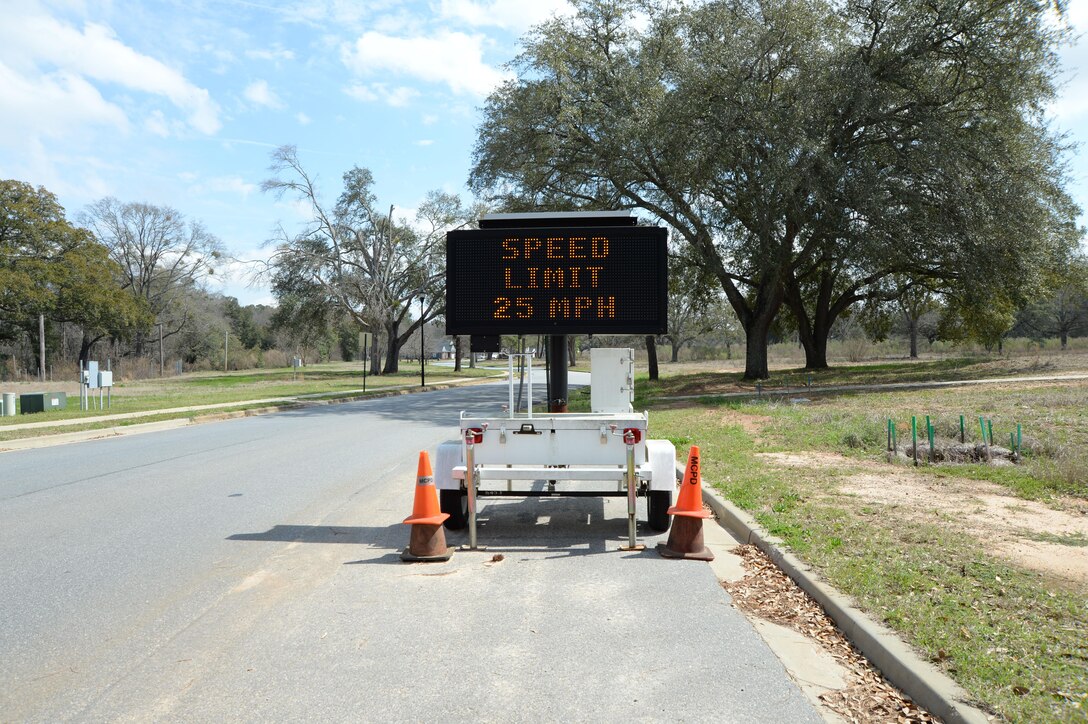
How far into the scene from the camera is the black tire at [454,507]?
7.93m

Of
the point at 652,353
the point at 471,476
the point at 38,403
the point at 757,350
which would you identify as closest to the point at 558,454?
the point at 471,476

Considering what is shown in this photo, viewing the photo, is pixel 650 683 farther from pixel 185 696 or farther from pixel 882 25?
pixel 882 25

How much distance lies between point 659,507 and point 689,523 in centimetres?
100

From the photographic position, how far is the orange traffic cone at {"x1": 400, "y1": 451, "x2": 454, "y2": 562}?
688cm

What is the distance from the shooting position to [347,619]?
5.36m

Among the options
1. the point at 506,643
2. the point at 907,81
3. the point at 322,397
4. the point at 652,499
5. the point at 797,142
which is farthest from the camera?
the point at 322,397

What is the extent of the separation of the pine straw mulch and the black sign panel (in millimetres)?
2509

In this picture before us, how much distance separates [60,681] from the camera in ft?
14.2

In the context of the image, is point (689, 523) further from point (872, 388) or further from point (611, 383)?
point (872, 388)

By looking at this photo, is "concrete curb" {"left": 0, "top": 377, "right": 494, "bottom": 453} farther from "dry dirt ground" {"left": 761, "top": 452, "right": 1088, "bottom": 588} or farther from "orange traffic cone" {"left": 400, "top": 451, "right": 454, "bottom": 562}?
"dry dirt ground" {"left": 761, "top": 452, "right": 1088, "bottom": 588}

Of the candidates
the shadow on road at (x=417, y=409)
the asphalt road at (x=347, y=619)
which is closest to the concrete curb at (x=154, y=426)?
the shadow on road at (x=417, y=409)

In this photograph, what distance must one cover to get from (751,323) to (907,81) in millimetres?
10700

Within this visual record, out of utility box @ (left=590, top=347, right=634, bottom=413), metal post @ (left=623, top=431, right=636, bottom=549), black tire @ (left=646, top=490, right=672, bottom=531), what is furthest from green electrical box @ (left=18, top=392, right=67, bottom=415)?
metal post @ (left=623, top=431, right=636, bottom=549)

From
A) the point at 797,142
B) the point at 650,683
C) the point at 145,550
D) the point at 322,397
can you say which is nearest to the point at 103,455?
the point at 145,550
